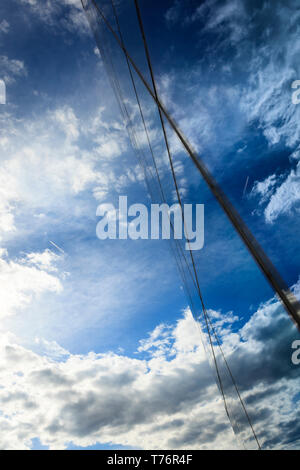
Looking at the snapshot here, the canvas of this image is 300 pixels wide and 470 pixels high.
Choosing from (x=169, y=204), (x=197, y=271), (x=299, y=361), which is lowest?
(x=299, y=361)

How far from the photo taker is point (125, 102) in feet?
25.0

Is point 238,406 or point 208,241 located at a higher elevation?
point 208,241

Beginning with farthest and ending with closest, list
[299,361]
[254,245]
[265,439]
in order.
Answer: [265,439] → [299,361] → [254,245]

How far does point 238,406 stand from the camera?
6.76m

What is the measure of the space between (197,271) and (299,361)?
3180 mm

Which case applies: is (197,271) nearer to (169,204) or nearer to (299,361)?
(169,204)

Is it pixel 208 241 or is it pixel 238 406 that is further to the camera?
pixel 208 241
